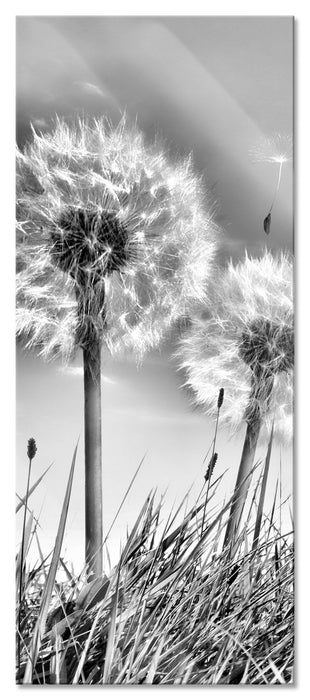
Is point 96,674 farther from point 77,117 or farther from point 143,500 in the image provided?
point 77,117

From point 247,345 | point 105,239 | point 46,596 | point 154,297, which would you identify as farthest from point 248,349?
point 46,596

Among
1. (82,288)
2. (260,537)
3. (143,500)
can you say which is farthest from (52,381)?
(260,537)

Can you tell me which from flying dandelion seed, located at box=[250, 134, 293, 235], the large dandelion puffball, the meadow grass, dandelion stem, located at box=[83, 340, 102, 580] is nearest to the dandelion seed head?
flying dandelion seed, located at box=[250, 134, 293, 235]

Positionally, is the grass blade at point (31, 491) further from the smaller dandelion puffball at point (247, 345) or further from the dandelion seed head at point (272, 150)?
the dandelion seed head at point (272, 150)

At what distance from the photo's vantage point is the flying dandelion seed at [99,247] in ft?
6.31

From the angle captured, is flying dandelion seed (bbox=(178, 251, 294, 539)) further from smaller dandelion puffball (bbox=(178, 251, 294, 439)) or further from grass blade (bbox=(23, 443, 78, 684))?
grass blade (bbox=(23, 443, 78, 684))

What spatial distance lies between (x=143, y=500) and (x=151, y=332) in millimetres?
456

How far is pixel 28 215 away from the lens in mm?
1961

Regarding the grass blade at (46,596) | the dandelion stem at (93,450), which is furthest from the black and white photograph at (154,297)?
the grass blade at (46,596)

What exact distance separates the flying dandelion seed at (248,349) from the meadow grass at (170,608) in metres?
0.17

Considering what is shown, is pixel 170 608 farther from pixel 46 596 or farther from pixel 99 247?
pixel 99 247

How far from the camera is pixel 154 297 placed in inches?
77.1

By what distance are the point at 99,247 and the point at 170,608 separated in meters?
0.95

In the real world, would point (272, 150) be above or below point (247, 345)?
above
